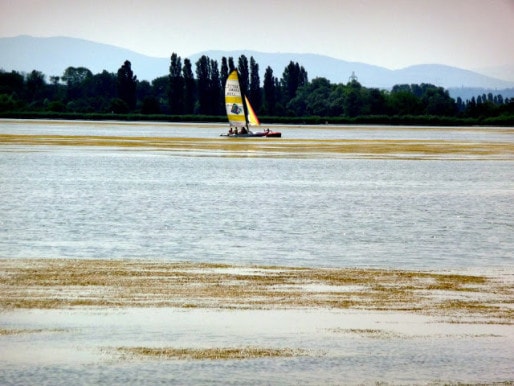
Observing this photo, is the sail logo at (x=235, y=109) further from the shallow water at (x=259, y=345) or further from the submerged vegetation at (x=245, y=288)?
the shallow water at (x=259, y=345)

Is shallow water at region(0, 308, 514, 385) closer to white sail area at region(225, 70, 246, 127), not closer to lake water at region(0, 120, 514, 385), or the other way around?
lake water at region(0, 120, 514, 385)

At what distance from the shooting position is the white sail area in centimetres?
11369

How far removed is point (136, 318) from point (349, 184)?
33.3m

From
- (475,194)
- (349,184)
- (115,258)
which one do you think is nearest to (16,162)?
(349,184)

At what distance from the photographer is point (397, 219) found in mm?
32719

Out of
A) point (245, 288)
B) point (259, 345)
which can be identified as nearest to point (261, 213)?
point (245, 288)

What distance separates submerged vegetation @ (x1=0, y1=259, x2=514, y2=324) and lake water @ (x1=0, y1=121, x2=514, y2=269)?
1487mm

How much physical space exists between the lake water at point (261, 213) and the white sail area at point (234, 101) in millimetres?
49951

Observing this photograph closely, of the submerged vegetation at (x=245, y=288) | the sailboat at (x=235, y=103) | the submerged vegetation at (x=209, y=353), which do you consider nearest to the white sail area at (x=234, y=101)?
the sailboat at (x=235, y=103)

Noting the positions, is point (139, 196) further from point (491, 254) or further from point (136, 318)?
point (136, 318)

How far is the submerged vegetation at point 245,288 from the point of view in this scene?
17.1 m

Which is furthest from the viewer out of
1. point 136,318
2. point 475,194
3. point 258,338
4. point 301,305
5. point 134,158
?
point 134,158

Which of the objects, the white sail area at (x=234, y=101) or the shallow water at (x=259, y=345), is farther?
the white sail area at (x=234, y=101)

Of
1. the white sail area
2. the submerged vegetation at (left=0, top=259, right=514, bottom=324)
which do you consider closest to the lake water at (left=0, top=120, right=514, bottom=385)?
the submerged vegetation at (left=0, top=259, right=514, bottom=324)
